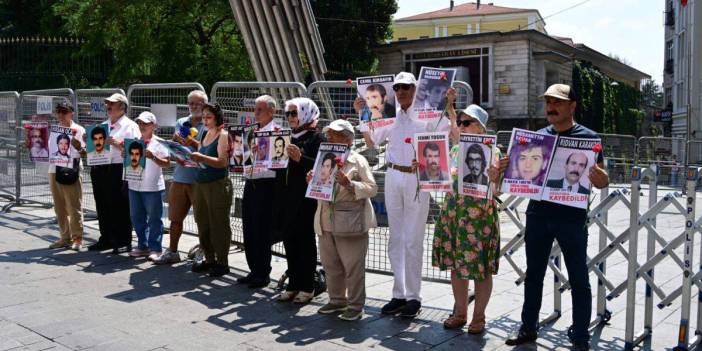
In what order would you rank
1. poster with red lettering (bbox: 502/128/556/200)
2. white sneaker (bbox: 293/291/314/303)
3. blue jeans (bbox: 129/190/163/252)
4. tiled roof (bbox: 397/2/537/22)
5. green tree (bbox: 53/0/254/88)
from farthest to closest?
tiled roof (bbox: 397/2/537/22) → green tree (bbox: 53/0/254/88) → blue jeans (bbox: 129/190/163/252) → white sneaker (bbox: 293/291/314/303) → poster with red lettering (bbox: 502/128/556/200)

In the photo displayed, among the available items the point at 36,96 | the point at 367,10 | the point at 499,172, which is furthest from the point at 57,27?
the point at 499,172

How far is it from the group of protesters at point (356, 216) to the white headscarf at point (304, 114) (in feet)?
0.03

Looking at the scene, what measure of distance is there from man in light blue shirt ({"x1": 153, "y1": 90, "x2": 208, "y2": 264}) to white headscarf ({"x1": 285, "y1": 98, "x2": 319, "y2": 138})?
5.76 feet

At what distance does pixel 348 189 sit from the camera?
5.82 meters

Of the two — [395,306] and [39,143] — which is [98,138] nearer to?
[39,143]

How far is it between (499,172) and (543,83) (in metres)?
28.6

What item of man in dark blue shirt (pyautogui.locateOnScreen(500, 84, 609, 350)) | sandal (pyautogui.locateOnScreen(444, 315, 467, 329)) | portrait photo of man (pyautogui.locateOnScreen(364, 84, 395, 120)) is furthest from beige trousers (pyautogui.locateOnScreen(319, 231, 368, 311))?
man in dark blue shirt (pyautogui.locateOnScreen(500, 84, 609, 350))

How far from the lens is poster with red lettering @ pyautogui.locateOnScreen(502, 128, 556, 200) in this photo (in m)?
4.97

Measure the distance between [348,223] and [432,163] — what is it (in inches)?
36.3

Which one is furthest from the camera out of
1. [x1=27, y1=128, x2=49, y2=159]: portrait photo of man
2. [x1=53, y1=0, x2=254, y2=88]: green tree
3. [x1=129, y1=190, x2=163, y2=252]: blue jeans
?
[x1=53, y1=0, x2=254, y2=88]: green tree

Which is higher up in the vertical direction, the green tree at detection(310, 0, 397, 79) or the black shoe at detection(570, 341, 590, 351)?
the green tree at detection(310, 0, 397, 79)

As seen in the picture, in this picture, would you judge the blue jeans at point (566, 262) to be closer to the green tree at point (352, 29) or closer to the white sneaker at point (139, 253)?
the white sneaker at point (139, 253)

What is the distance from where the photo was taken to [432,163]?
5.72 metres

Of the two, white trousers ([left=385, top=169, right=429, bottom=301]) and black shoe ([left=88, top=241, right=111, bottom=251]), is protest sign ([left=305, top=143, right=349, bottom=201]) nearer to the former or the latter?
white trousers ([left=385, top=169, right=429, bottom=301])
